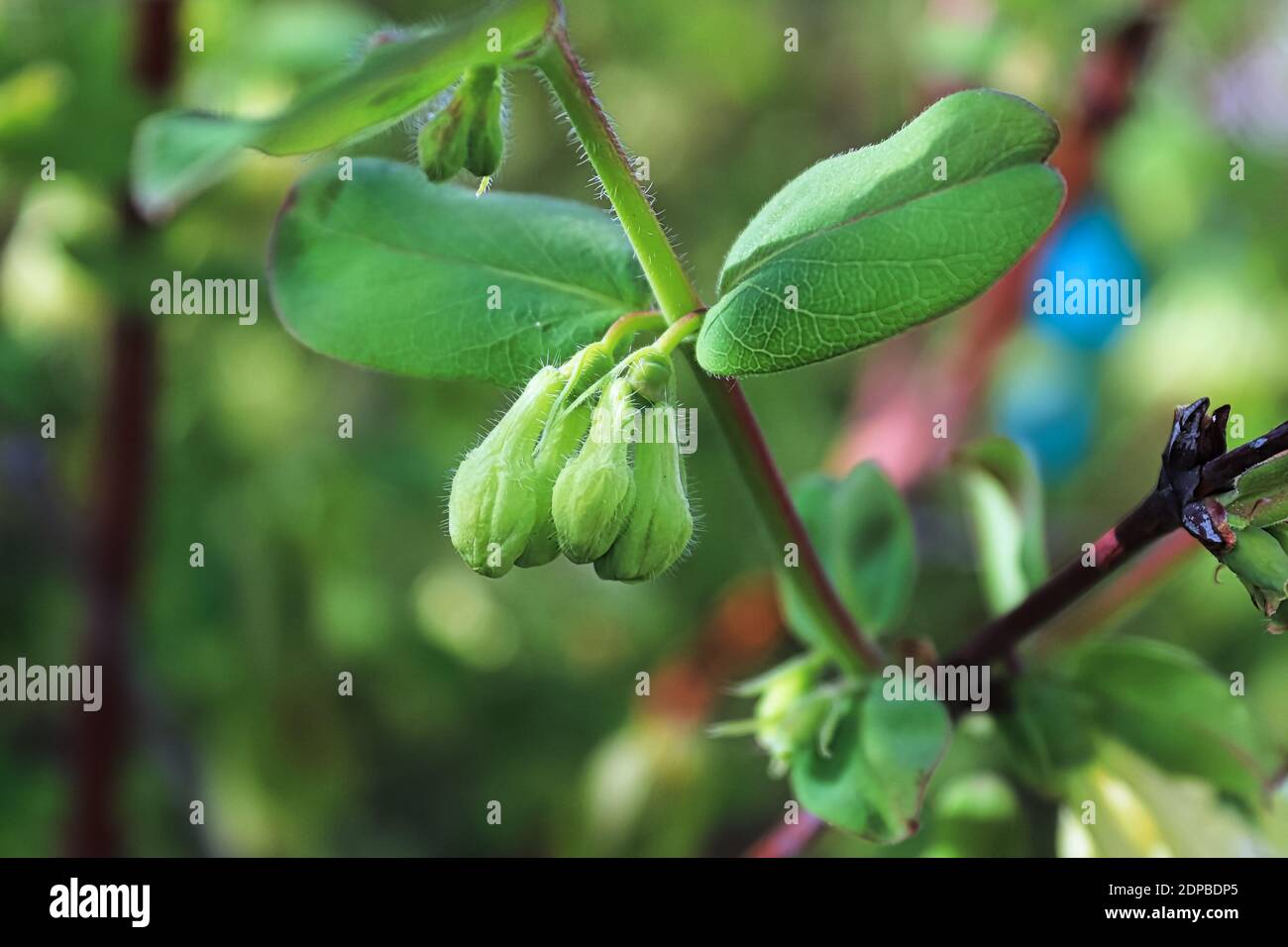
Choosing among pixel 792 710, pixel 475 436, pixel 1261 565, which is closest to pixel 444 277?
pixel 792 710

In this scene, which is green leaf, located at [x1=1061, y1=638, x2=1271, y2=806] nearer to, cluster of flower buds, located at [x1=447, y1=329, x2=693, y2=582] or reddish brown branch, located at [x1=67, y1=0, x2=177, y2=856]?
cluster of flower buds, located at [x1=447, y1=329, x2=693, y2=582]

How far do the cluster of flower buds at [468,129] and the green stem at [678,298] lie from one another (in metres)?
0.02

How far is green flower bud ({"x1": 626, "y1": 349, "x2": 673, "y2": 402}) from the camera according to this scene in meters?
0.52

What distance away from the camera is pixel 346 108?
491 mm

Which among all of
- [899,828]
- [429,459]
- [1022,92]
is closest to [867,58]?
[1022,92]

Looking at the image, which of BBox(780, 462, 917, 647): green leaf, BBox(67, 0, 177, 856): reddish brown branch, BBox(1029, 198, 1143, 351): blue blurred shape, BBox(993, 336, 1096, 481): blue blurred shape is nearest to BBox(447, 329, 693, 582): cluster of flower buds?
BBox(780, 462, 917, 647): green leaf

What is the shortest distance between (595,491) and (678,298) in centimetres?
11

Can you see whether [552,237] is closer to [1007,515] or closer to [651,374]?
[651,374]

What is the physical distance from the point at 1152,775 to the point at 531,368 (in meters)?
0.42

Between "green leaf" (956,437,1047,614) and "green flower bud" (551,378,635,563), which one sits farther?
"green leaf" (956,437,1047,614)

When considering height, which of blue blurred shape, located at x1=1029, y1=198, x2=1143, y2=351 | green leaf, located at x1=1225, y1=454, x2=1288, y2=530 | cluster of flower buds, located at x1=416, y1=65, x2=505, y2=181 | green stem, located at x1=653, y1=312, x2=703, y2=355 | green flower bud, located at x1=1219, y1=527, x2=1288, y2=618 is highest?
blue blurred shape, located at x1=1029, y1=198, x2=1143, y2=351

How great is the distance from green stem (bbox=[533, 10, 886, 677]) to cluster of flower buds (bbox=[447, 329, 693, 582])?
0.04 metres

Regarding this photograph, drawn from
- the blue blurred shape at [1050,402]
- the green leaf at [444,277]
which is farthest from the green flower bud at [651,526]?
the blue blurred shape at [1050,402]

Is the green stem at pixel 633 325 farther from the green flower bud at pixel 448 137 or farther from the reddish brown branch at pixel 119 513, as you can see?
the reddish brown branch at pixel 119 513
